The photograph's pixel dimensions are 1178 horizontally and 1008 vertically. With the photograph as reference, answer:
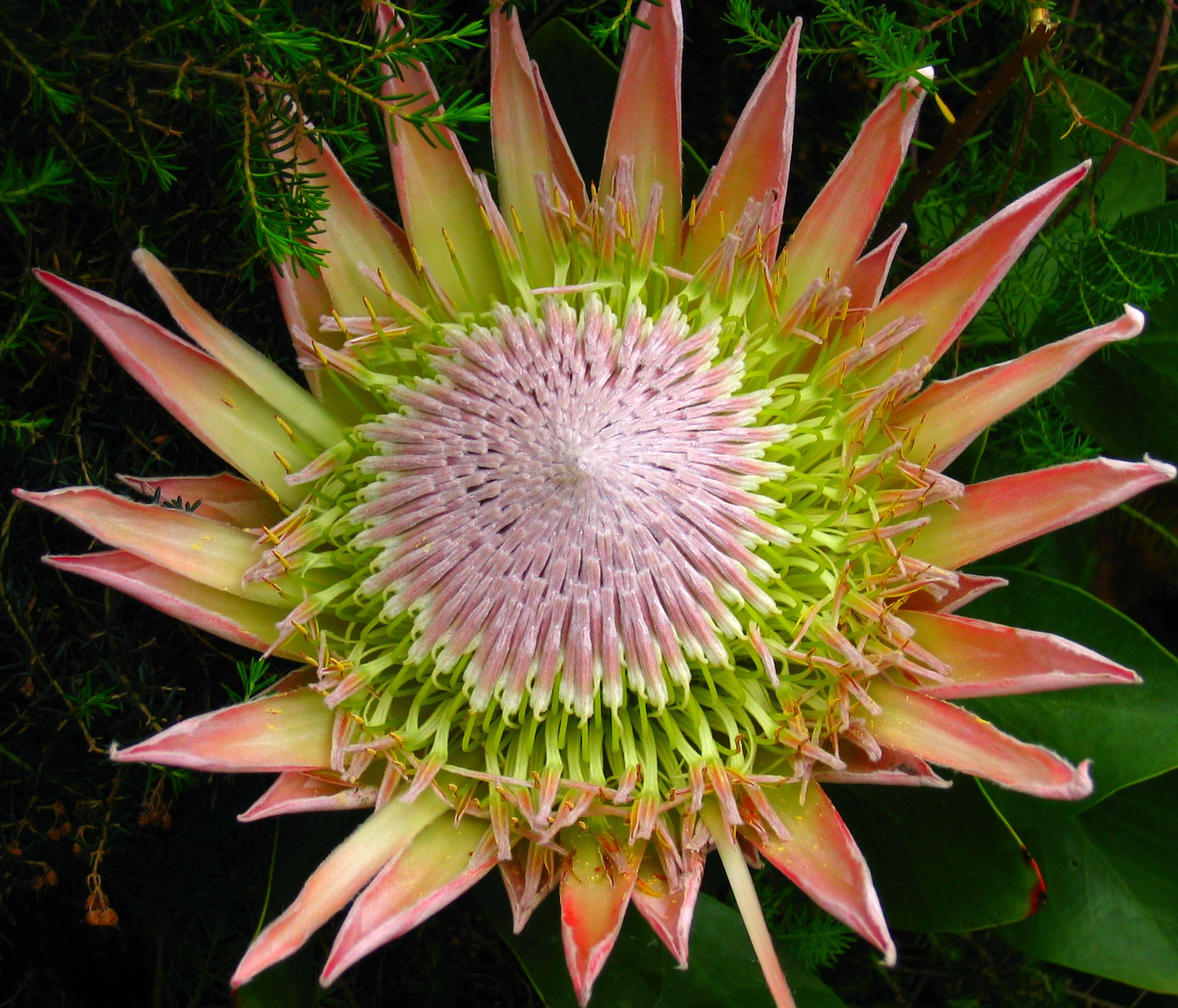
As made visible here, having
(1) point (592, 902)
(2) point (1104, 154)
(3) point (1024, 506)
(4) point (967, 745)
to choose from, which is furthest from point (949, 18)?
(1) point (592, 902)

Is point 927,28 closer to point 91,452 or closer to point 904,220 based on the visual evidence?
point 904,220

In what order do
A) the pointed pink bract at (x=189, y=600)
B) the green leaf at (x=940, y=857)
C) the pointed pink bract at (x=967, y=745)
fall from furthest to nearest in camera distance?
the green leaf at (x=940, y=857), the pointed pink bract at (x=189, y=600), the pointed pink bract at (x=967, y=745)

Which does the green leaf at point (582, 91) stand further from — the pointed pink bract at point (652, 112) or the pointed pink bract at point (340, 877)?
the pointed pink bract at point (340, 877)

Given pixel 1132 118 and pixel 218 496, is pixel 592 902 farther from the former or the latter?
pixel 1132 118

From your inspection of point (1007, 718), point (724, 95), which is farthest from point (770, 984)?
point (724, 95)

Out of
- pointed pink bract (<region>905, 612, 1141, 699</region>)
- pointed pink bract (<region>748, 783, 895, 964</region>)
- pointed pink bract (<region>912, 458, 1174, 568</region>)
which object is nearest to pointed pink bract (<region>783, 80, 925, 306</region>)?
pointed pink bract (<region>912, 458, 1174, 568</region>)

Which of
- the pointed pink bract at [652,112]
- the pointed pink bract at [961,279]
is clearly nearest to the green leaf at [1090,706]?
the pointed pink bract at [961,279]

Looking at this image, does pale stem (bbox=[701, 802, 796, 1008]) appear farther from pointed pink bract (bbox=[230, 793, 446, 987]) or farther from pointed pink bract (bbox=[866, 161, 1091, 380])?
pointed pink bract (bbox=[866, 161, 1091, 380])
